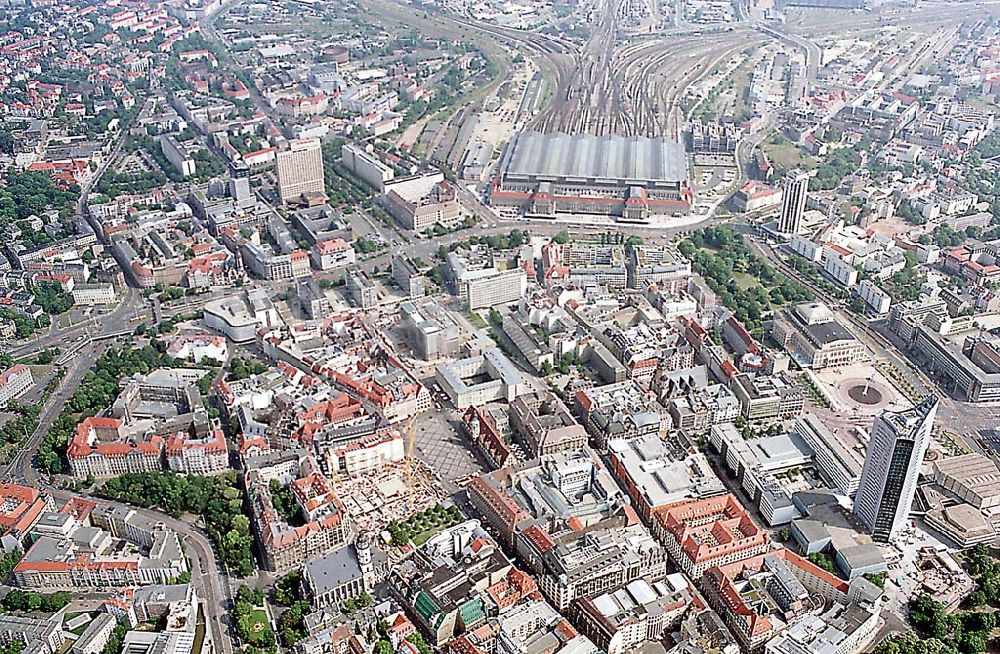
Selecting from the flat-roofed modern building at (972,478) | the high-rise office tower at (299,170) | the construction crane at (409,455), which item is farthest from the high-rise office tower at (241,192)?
the flat-roofed modern building at (972,478)

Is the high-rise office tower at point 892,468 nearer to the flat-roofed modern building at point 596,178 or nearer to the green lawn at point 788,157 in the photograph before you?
the flat-roofed modern building at point 596,178

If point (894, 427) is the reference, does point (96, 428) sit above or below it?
below

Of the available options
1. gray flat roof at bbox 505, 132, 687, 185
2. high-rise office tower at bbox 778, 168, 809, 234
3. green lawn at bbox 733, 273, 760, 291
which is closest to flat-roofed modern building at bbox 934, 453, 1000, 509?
green lawn at bbox 733, 273, 760, 291

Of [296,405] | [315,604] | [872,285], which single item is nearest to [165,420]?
[296,405]

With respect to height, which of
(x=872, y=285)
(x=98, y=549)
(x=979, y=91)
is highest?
(x=979, y=91)

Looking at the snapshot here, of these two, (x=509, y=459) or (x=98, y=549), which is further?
(x=509, y=459)

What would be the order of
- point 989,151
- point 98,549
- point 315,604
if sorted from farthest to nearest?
point 989,151
point 98,549
point 315,604

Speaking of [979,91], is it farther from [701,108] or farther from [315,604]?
[315,604]
